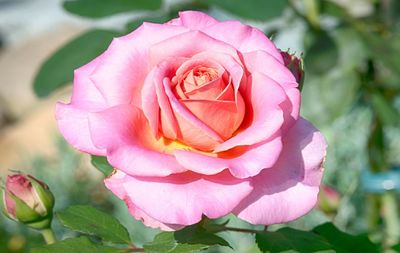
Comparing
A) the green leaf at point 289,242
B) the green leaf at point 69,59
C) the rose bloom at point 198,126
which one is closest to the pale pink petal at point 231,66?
the rose bloom at point 198,126

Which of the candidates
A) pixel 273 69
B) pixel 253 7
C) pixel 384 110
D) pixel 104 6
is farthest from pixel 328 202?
pixel 273 69

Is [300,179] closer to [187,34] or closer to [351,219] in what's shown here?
[187,34]

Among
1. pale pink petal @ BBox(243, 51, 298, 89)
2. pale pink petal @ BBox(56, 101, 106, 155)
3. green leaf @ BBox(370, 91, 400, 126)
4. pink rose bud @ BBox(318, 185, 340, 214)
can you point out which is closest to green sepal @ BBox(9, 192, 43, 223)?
pale pink petal @ BBox(56, 101, 106, 155)

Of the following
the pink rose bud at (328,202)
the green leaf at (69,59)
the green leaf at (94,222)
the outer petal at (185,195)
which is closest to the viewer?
the outer petal at (185,195)

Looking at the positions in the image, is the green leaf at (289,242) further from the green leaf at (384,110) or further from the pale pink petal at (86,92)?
the green leaf at (384,110)

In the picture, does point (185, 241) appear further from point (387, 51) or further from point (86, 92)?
point (387, 51)

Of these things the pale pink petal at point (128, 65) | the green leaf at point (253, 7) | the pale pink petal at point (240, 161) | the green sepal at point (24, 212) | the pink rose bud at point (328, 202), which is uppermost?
the pale pink petal at point (128, 65)
